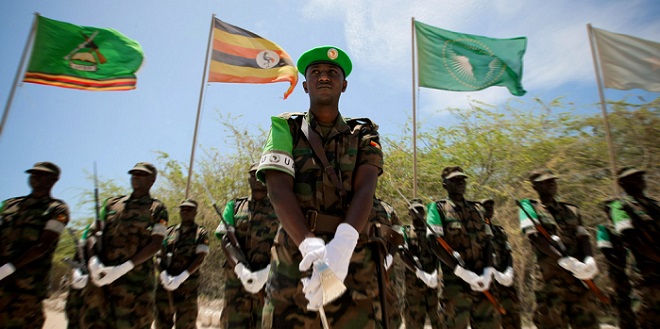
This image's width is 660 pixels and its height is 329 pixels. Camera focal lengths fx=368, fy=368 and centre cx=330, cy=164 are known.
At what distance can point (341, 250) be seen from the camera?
71.9 inches

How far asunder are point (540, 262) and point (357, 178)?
4774mm

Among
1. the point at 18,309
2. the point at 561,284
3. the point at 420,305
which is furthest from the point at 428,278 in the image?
the point at 18,309

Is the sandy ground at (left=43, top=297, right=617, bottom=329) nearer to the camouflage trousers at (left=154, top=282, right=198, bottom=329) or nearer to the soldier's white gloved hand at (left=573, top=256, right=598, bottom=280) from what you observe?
the camouflage trousers at (left=154, top=282, right=198, bottom=329)

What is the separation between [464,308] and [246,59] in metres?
7.96

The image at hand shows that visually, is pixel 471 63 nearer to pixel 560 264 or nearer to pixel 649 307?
pixel 560 264

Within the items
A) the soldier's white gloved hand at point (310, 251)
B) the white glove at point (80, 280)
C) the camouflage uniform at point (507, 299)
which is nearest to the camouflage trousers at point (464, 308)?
the camouflage uniform at point (507, 299)

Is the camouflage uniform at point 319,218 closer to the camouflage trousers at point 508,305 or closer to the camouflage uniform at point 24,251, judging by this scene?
the camouflage uniform at point 24,251

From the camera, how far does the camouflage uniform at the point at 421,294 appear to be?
21.6 feet

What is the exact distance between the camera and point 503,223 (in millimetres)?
9844

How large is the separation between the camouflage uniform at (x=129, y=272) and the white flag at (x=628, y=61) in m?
9.47

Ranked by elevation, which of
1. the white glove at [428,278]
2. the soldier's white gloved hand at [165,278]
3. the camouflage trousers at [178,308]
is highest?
the white glove at [428,278]

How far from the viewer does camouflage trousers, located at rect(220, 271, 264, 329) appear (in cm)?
488

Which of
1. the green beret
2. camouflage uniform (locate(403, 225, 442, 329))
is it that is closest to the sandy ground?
camouflage uniform (locate(403, 225, 442, 329))

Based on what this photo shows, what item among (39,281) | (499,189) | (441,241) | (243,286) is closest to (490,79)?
(499,189)
